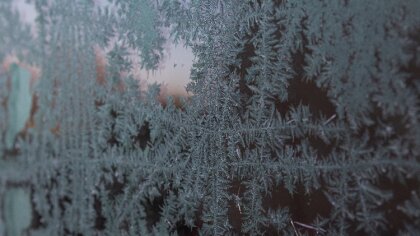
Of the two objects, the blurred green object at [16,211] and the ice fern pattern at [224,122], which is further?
the blurred green object at [16,211]

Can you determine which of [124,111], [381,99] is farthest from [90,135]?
[381,99]

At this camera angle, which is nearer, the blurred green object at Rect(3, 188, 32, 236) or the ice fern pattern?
the ice fern pattern

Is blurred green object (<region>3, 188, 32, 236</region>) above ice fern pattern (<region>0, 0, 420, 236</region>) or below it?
below

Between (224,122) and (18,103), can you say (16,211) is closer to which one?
(18,103)

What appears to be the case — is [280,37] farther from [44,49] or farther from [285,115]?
[44,49]
